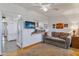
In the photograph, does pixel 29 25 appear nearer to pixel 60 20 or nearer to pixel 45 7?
pixel 45 7

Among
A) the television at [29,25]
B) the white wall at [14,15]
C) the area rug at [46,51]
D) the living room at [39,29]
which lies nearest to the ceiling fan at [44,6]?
the living room at [39,29]

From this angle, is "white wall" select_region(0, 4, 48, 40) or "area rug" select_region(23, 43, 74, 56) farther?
"area rug" select_region(23, 43, 74, 56)

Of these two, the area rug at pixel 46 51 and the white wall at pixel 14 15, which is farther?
the area rug at pixel 46 51

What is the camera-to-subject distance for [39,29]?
255 cm

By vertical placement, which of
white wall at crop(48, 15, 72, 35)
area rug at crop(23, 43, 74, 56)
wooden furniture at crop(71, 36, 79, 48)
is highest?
white wall at crop(48, 15, 72, 35)

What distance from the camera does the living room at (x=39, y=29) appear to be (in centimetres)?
A: 243

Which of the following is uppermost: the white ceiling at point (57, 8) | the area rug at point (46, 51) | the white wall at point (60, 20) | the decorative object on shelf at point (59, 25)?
the white ceiling at point (57, 8)

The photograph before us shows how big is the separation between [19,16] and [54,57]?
44.7 inches

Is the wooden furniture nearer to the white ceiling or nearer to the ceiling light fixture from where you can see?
the white ceiling

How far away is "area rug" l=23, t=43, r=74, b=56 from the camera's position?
8.24 feet

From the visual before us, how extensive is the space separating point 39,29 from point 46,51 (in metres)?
0.49

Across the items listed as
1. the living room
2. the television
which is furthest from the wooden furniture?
the television

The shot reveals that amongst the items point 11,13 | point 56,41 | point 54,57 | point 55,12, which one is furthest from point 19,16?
point 54,57

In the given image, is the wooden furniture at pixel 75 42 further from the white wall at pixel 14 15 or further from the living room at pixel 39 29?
the white wall at pixel 14 15
